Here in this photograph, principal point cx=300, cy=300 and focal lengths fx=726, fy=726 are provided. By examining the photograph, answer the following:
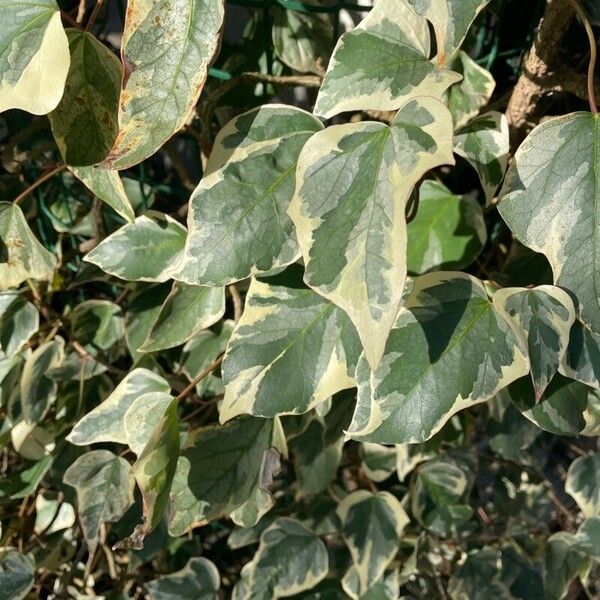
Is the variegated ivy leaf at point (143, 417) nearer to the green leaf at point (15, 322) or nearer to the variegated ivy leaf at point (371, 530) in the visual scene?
the green leaf at point (15, 322)

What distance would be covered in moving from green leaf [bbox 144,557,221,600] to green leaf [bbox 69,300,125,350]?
322mm

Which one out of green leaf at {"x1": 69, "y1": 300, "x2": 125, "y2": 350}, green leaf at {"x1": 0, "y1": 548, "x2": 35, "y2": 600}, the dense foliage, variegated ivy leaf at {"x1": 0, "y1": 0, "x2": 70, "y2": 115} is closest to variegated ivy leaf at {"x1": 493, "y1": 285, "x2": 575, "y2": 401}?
the dense foliage

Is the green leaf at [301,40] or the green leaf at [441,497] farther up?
the green leaf at [301,40]

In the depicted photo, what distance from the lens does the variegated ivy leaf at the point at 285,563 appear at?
0.94m

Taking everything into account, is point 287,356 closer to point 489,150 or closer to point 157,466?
point 157,466

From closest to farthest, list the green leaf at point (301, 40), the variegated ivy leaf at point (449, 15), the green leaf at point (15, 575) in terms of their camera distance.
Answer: the variegated ivy leaf at point (449, 15)
the green leaf at point (301, 40)
the green leaf at point (15, 575)

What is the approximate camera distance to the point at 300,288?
26.2 inches

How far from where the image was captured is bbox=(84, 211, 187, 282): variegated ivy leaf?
2.50 ft

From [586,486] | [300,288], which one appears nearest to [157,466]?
[300,288]

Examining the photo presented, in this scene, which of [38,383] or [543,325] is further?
[38,383]

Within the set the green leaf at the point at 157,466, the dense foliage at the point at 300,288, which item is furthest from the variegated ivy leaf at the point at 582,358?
the green leaf at the point at 157,466

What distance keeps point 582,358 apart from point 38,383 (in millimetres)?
627

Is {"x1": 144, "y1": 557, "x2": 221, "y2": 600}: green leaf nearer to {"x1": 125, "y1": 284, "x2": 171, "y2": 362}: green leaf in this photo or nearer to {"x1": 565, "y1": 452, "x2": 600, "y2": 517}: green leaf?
{"x1": 125, "y1": 284, "x2": 171, "y2": 362}: green leaf

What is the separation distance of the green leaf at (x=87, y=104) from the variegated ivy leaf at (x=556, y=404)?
436mm
